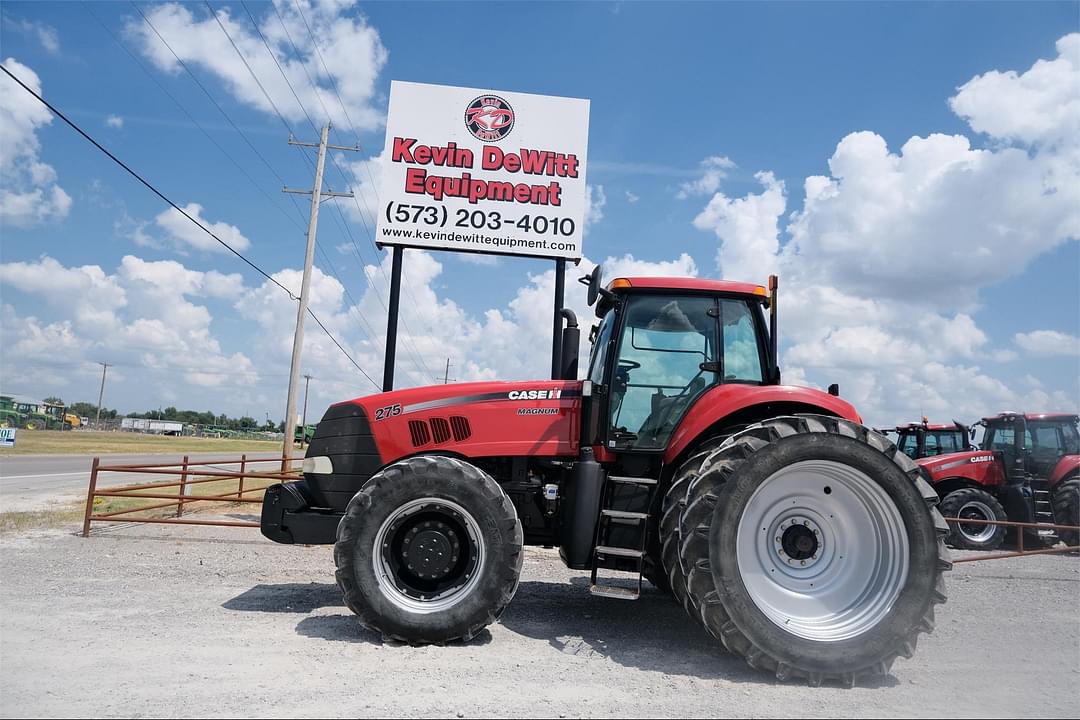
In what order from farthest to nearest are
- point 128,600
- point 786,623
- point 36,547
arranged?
1. point 36,547
2. point 128,600
3. point 786,623

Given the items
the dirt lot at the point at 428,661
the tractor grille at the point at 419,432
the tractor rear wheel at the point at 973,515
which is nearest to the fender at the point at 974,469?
the tractor rear wheel at the point at 973,515

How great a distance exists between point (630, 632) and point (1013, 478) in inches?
402

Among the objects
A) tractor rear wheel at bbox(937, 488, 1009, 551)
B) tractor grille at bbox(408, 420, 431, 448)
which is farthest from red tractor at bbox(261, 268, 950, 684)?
tractor rear wheel at bbox(937, 488, 1009, 551)

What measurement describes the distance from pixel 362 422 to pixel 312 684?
207 centimetres

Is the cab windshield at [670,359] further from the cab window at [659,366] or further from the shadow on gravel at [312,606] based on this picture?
the shadow on gravel at [312,606]

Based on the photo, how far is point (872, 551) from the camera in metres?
4.37

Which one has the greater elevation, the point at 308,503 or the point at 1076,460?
the point at 1076,460

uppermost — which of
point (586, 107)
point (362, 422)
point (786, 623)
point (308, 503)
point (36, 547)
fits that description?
point (586, 107)

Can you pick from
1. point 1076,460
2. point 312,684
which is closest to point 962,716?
point 312,684

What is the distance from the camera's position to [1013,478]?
11750 millimetres

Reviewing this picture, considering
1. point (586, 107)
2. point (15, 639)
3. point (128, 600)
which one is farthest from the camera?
point (586, 107)

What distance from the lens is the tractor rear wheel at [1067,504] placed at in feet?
36.4

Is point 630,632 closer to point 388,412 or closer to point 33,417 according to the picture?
point 388,412

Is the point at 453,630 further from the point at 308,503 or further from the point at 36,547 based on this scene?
the point at 36,547
